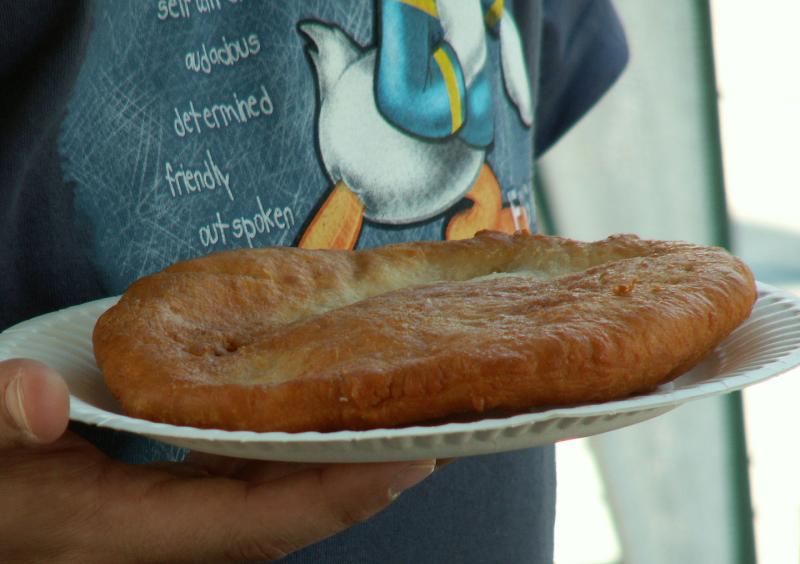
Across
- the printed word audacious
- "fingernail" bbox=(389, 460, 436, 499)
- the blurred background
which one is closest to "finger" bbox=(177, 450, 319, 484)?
"fingernail" bbox=(389, 460, 436, 499)

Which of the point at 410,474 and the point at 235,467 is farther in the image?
the point at 235,467

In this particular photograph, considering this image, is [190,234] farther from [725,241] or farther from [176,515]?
[725,241]

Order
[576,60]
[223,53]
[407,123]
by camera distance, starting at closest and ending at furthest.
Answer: [223,53] < [407,123] < [576,60]

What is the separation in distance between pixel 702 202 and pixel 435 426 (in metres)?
1.72

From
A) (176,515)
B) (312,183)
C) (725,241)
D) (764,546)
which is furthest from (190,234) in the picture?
(764,546)

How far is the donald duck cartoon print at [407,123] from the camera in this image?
0.99 meters

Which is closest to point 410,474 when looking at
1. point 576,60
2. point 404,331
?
point 404,331

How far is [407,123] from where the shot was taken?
105cm

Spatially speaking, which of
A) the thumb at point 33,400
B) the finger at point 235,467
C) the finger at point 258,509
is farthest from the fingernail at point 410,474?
the thumb at point 33,400

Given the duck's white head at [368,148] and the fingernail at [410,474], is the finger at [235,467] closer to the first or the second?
the fingernail at [410,474]

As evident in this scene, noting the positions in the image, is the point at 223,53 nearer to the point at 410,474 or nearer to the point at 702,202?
the point at 410,474

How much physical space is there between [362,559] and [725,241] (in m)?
1.48

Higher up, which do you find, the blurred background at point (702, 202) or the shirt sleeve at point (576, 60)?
the shirt sleeve at point (576, 60)

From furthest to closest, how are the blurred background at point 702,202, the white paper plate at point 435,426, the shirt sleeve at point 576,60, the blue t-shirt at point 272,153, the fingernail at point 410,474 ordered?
the blurred background at point 702,202 → the shirt sleeve at point 576,60 → the blue t-shirt at point 272,153 → the fingernail at point 410,474 → the white paper plate at point 435,426
